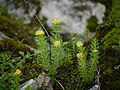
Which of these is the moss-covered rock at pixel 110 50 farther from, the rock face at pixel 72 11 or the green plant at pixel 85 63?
the rock face at pixel 72 11

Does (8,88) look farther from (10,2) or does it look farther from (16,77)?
(10,2)

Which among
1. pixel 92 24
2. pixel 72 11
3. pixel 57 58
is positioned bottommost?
pixel 92 24

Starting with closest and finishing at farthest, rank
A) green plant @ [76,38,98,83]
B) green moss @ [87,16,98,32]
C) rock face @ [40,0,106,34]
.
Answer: green plant @ [76,38,98,83], green moss @ [87,16,98,32], rock face @ [40,0,106,34]

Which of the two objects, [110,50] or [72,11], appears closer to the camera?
[110,50]

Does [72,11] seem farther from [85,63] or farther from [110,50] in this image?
[85,63]

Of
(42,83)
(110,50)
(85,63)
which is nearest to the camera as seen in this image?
(85,63)

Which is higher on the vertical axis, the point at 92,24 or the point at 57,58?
the point at 57,58

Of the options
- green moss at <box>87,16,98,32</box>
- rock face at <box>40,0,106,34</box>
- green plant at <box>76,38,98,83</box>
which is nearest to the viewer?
green plant at <box>76,38,98,83</box>

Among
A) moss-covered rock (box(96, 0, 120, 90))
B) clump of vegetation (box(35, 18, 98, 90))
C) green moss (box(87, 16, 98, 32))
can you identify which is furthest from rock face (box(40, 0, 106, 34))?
clump of vegetation (box(35, 18, 98, 90))

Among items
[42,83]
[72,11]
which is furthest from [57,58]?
[72,11]

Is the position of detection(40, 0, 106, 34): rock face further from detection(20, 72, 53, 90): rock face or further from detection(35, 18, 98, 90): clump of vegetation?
detection(20, 72, 53, 90): rock face

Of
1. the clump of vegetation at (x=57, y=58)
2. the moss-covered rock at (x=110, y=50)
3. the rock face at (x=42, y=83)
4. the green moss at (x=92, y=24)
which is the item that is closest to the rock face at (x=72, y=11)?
the green moss at (x=92, y=24)
